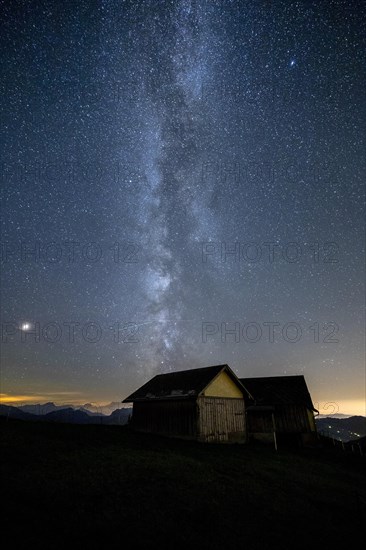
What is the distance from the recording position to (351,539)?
32.1 feet

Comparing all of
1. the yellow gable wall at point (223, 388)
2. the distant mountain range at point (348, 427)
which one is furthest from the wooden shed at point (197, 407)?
the distant mountain range at point (348, 427)

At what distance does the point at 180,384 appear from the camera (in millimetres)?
28953

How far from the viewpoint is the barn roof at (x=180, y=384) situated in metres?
26.6

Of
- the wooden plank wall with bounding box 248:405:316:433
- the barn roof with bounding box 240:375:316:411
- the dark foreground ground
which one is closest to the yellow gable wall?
the wooden plank wall with bounding box 248:405:316:433

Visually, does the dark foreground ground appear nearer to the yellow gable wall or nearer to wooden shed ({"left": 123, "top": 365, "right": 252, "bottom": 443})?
wooden shed ({"left": 123, "top": 365, "right": 252, "bottom": 443})

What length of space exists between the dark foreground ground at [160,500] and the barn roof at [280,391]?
605 inches

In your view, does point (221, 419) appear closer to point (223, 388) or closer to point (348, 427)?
point (223, 388)

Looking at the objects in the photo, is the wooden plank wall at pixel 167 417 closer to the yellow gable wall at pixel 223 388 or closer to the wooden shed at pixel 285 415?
the yellow gable wall at pixel 223 388

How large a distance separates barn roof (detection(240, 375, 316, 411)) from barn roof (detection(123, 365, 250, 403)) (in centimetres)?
731

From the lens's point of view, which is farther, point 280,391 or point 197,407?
point 280,391

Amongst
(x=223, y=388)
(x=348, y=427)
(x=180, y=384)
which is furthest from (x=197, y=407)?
(x=348, y=427)

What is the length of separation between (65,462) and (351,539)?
403 inches

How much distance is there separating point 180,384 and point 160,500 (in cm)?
1877

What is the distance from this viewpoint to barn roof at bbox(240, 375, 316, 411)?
34000 millimetres
